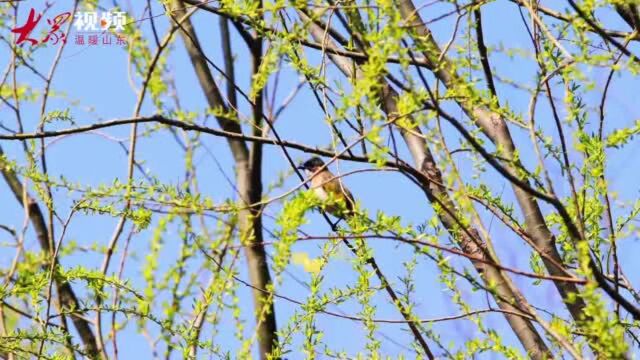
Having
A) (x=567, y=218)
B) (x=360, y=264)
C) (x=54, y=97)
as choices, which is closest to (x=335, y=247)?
(x=360, y=264)

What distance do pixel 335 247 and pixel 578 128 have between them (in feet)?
2.32

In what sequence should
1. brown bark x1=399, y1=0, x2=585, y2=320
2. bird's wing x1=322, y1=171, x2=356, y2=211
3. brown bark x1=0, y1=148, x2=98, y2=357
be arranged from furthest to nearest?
brown bark x1=0, y1=148, x2=98, y2=357 < brown bark x1=399, y1=0, x2=585, y2=320 < bird's wing x1=322, y1=171, x2=356, y2=211

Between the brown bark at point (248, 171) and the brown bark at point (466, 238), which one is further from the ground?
the brown bark at point (248, 171)

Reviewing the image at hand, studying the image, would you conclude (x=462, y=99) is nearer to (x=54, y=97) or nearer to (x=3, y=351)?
(x=3, y=351)

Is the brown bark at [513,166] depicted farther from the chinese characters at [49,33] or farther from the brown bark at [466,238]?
the chinese characters at [49,33]

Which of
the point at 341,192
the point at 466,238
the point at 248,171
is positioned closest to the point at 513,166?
the point at 466,238

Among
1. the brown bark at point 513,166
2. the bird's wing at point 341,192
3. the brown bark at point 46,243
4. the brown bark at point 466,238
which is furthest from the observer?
the brown bark at point 46,243

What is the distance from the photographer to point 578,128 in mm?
2053

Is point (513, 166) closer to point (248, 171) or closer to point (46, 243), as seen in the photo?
point (248, 171)

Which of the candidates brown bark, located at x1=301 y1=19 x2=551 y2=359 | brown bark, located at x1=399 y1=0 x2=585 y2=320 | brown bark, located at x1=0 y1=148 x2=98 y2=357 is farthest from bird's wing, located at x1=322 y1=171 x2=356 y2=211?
brown bark, located at x1=0 y1=148 x2=98 y2=357

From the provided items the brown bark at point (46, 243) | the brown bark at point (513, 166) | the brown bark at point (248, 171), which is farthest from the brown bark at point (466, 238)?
the brown bark at point (46, 243)

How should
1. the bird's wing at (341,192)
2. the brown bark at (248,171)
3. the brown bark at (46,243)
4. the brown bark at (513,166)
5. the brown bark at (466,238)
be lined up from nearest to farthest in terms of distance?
the bird's wing at (341,192), the brown bark at (513,166), the brown bark at (466,238), the brown bark at (248,171), the brown bark at (46,243)

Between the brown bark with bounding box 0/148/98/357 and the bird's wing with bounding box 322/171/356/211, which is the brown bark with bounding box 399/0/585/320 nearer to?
the bird's wing with bounding box 322/171/356/211

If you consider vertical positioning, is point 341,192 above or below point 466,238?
above
